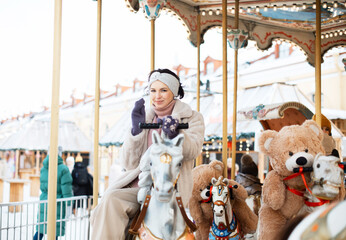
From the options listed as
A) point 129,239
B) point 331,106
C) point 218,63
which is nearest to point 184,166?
point 129,239

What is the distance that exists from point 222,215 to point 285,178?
0.74 m

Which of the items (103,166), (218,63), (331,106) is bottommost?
(103,166)

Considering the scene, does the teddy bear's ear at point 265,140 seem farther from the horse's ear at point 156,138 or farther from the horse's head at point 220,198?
the horse's ear at point 156,138

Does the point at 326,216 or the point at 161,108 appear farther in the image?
the point at 161,108

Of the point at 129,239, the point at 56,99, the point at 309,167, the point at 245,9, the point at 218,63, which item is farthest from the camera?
the point at 218,63

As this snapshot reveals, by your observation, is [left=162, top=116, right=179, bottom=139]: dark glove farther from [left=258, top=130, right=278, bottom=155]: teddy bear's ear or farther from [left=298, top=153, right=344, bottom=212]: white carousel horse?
[left=258, top=130, right=278, bottom=155]: teddy bear's ear

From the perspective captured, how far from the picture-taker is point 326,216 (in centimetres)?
84

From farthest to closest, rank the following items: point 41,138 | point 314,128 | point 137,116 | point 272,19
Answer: point 41,138 → point 272,19 → point 314,128 → point 137,116

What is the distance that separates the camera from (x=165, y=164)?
240cm

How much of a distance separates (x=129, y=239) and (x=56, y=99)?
1263 mm

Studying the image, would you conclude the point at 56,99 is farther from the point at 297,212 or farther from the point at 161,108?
the point at 297,212

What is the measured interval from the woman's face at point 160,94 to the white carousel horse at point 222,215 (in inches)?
46.8

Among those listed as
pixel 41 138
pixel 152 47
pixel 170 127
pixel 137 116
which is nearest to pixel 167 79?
pixel 137 116

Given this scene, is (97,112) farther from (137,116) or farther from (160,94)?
(137,116)
